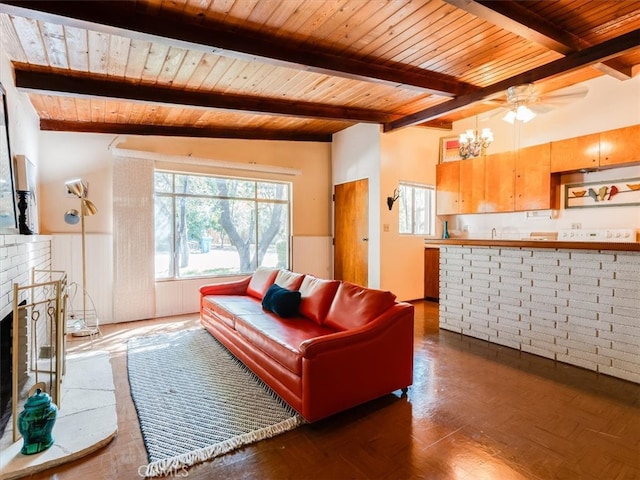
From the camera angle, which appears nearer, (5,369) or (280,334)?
(5,369)

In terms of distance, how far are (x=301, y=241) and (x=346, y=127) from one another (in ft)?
7.48

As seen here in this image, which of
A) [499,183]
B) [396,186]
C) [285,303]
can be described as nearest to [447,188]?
[499,183]

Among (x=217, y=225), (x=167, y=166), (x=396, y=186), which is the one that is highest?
(x=167, y=166)

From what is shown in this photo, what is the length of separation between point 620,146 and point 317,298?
437cm

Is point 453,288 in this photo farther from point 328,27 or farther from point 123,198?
point 123,198

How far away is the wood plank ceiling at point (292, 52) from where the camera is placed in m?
2.50

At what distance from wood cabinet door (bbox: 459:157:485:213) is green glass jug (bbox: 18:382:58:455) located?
5.99 meters

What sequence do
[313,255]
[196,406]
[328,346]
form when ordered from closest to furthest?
[328,346] < [196,406] < [313,255]

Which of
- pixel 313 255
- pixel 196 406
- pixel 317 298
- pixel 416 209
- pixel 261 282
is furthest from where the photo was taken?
pixel 313 255

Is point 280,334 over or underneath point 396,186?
underneath

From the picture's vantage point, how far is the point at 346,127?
624cm

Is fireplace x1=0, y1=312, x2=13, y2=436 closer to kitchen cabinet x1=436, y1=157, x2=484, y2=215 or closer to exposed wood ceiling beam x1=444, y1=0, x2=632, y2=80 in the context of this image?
exposed wood ceiling beam x1=444, y1=0, x2=632, y2=80

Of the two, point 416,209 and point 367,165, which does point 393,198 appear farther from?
point 416,209

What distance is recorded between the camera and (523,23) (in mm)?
2637
